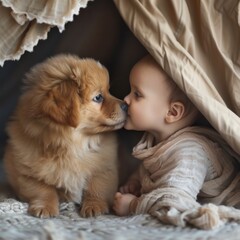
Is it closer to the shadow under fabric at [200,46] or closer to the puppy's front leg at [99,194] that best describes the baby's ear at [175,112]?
the shadow under fabric at [200,46]

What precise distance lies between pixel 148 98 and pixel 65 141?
11.8 inches

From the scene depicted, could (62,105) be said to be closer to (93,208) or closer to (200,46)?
(93,208)

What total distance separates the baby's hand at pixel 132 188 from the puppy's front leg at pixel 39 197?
9.5 inches

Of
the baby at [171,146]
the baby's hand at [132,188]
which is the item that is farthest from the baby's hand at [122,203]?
the baby's hand at [132,188]

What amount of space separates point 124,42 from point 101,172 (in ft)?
1.56

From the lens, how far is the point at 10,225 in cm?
137

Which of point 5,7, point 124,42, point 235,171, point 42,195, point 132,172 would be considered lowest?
point 235,171

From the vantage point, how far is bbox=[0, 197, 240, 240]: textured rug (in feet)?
4.05

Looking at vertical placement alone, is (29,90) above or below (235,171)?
above

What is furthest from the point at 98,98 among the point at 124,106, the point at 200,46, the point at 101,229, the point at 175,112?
the point at 101,229

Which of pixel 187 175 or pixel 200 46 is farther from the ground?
pixel 200 46

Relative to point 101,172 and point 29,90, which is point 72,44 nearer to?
point 29,90

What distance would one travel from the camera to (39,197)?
1594 millimetres

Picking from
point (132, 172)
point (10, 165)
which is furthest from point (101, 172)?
point (10, 165)
